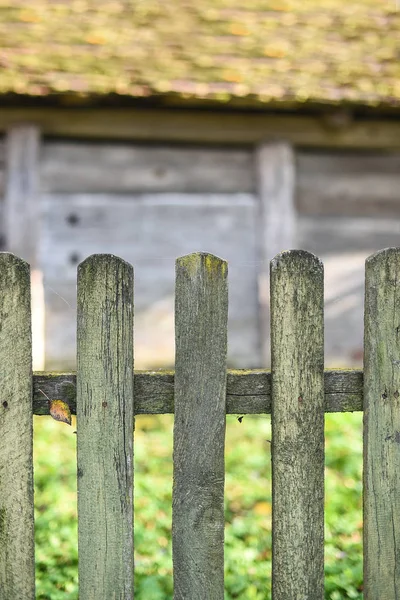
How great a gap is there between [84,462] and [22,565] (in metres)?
0.35

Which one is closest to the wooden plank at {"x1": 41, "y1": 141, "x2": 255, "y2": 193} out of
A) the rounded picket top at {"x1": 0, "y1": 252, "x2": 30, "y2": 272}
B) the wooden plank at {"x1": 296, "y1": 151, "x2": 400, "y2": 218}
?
the wooden plank at {"x1": 296, "y1": 151, "x2": 400, "y2": 218}

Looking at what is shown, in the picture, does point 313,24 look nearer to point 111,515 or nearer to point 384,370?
point 384,370

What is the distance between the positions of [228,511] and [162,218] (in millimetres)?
3295

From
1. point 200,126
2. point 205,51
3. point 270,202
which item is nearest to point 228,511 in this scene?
point 270,202

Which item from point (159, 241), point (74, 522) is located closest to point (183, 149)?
point (159, 241)

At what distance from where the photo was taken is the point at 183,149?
6215mm

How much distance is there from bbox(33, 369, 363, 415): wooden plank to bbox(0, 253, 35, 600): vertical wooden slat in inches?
2.2

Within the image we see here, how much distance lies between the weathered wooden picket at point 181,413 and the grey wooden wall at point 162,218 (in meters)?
4.10

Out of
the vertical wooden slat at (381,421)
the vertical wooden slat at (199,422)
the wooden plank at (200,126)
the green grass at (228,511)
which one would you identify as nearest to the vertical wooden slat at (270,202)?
the wooden plank at (200,126)

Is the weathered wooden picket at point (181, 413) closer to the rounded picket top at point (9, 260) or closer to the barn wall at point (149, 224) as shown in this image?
the rounded picket top at point (9, 260)

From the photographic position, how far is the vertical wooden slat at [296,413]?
1891 mm

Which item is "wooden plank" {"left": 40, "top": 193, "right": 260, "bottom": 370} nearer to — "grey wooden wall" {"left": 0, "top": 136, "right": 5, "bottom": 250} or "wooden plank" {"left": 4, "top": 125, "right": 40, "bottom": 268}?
"wooden plank" {"left": 4, "top": 125, "right": 40, "bottom": 268}

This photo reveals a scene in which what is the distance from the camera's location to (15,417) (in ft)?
6.09

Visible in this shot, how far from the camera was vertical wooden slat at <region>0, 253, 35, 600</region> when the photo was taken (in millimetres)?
1847
